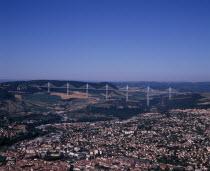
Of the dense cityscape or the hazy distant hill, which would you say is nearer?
the dense cityscape

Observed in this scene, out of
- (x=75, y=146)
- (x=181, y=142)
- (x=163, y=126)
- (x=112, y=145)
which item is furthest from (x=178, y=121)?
(x=75, y=146)

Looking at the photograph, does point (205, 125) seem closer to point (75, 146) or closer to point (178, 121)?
point (178, 121)

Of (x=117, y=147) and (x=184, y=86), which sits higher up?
(x=184, y=86)

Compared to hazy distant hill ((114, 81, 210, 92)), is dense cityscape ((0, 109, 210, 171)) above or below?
below

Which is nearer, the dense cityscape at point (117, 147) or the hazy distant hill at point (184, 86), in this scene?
the dense cityscape at point (117, 147)

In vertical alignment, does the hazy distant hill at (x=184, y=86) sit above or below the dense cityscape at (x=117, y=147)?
above

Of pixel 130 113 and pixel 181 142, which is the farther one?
pixel 130 113

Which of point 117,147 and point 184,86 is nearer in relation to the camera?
point 117,147

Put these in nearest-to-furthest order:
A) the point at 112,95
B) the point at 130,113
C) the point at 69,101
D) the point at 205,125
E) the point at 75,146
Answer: the point at 75,146
the point at 205,125
the point at 130,113
the point at 69,101
the point at 112,95

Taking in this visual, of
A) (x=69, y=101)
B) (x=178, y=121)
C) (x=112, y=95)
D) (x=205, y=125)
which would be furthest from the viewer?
(x=112, y=95)
